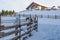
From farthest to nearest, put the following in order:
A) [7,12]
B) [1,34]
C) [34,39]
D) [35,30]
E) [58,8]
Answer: [7,12], [58,8], [35,30], [34,39], [1,34]

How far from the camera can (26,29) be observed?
1208cm

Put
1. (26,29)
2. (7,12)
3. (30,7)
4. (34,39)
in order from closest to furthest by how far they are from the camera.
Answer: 1. (34,39)
2. (26,29)
3. (7,12)
4. (30,7)

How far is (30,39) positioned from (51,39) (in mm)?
1101

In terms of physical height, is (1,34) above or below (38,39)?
above

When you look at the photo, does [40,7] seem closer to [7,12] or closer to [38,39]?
[7,12]

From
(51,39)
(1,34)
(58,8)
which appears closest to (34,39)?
(51,39)

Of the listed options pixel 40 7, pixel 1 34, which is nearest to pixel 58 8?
pixel 40 7

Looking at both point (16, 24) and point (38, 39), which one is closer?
point (16, 24)

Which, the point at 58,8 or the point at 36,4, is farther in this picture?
the point at 36,4

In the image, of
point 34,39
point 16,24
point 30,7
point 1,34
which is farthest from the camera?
point 30,7

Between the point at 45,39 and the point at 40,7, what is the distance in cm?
5282

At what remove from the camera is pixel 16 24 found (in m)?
8.95

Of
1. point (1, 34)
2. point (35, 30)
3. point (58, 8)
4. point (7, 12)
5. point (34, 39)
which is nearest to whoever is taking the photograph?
point (1, 34)

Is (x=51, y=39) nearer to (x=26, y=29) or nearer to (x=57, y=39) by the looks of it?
(x=57, y=39)
